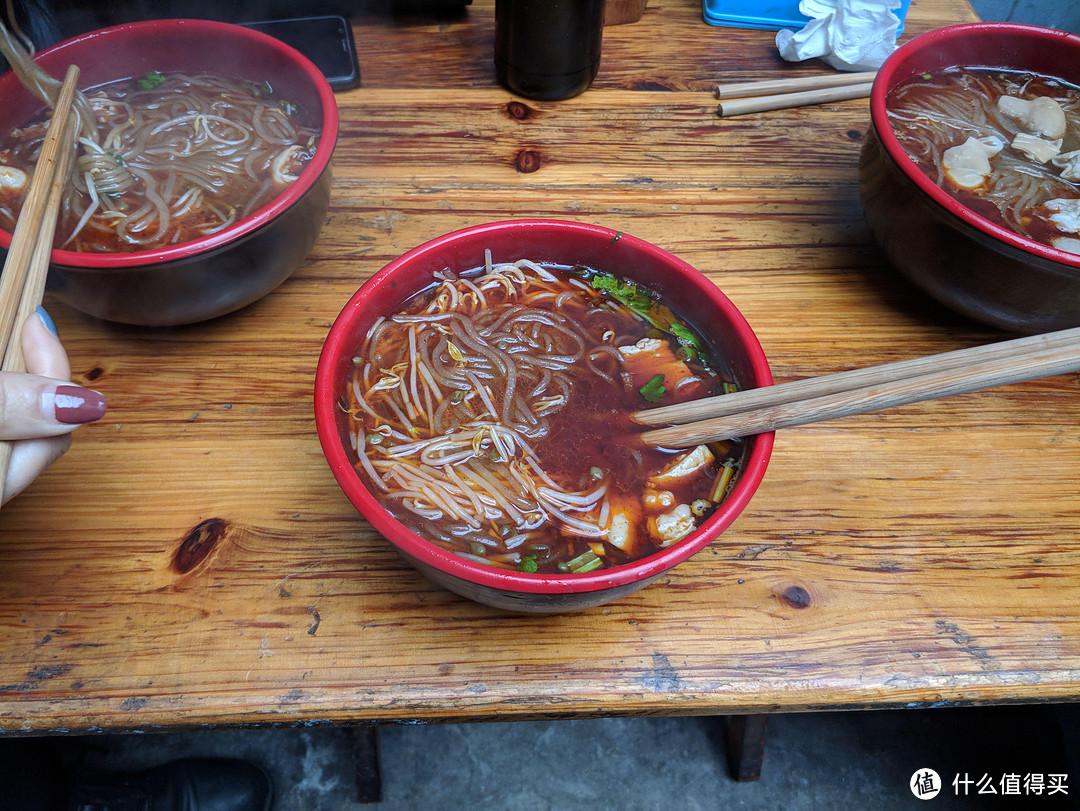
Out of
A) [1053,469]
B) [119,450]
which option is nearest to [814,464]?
[1053,469]

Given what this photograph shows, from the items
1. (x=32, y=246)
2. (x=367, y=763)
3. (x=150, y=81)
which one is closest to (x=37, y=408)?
(x=32, y=246)

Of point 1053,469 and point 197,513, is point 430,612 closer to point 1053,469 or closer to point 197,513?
point 197,513

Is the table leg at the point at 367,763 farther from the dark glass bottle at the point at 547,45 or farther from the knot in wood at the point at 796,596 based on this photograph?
the dark glass bottle at the point at 547,45

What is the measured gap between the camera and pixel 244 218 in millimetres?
1574

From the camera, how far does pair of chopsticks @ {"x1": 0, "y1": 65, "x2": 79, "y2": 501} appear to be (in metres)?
1.31

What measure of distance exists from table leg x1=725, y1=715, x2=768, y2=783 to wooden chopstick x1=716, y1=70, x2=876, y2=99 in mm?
2103

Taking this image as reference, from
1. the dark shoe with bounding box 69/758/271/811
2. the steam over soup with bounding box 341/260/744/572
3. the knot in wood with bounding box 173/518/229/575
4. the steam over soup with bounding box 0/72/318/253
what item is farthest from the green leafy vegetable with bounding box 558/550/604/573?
the dark shoe with bounding box 69/758/271/811

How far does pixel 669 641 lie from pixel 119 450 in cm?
127

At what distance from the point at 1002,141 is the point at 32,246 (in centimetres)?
236

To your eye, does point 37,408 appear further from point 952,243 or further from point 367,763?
point 952,243

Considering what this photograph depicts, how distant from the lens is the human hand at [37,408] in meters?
1.18

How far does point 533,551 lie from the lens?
133 centimetres

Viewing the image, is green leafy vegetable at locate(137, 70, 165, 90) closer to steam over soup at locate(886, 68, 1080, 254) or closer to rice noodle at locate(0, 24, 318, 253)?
rice noodle at locate(0, 24, 318, 253)

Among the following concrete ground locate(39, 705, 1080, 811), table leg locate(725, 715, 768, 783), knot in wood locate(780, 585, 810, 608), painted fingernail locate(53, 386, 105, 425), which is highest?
painted fingernail locate(53, 386, 105, 425)
